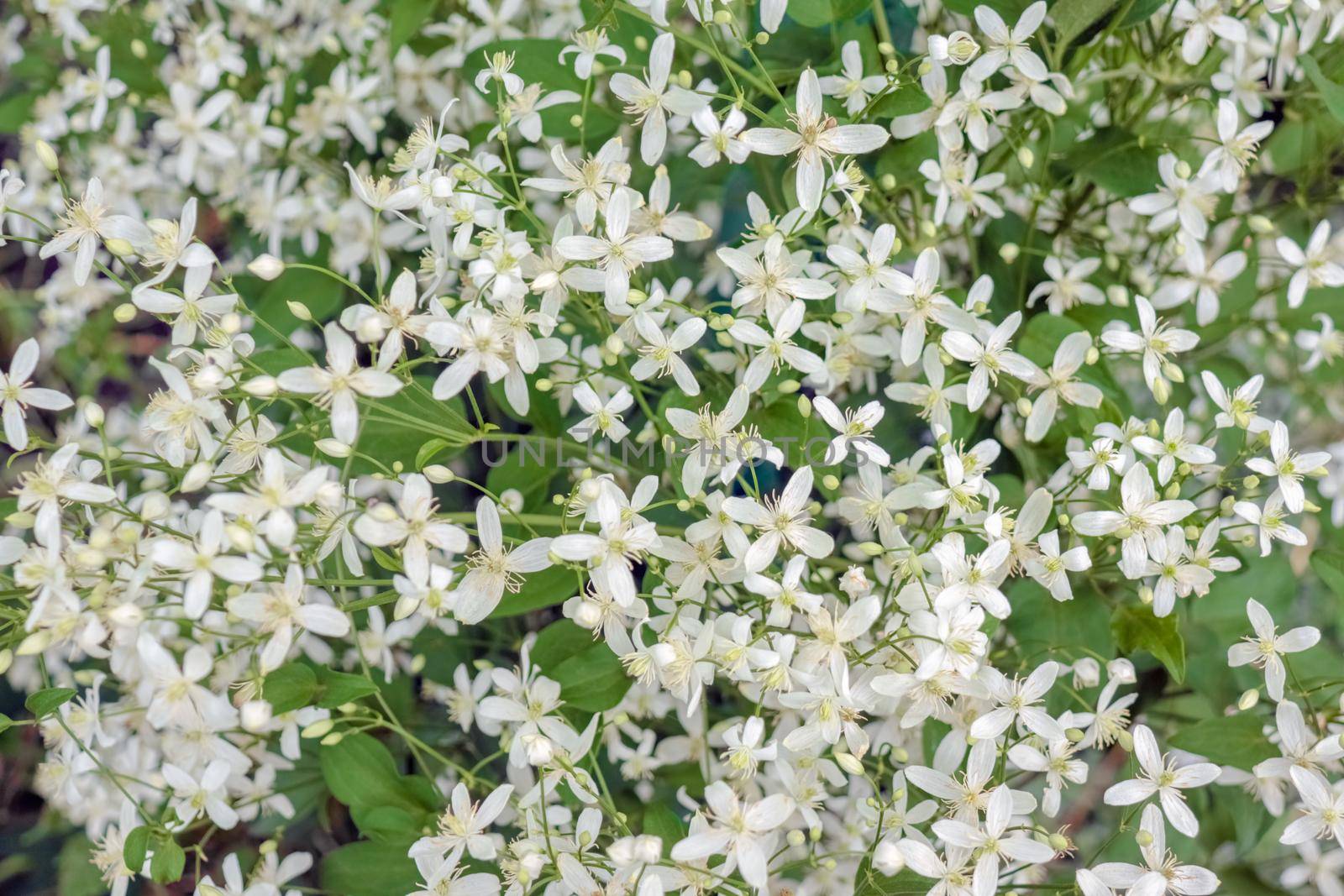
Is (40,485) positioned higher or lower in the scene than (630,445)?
higher

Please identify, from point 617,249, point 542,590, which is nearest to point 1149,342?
point 617,249

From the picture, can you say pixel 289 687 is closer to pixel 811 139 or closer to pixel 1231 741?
pixel 811 139

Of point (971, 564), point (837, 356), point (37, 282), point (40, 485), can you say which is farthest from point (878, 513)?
point (37, 282)

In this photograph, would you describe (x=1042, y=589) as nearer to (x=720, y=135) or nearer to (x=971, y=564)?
(x=971, y=564)

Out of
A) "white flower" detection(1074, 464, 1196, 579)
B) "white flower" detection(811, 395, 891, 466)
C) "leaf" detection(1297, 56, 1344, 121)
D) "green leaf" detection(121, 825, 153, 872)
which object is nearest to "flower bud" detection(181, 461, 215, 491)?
"green leaf" detection(121, 825, 153, 872)

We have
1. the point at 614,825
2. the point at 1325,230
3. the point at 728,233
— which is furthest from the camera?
the point at 728,233

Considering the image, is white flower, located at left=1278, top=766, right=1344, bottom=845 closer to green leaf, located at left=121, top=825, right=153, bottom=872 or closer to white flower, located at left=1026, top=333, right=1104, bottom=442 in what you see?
white flower, located at left=1026, top=333, right=1104, bottom=442
